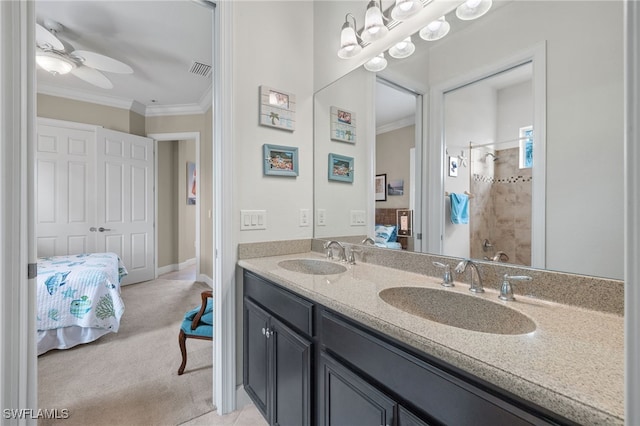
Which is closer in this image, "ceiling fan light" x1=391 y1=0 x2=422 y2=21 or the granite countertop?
the granite countertop

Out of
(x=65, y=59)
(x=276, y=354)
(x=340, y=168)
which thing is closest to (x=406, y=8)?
(x=340, y=168)

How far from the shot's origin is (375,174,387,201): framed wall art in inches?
64.2

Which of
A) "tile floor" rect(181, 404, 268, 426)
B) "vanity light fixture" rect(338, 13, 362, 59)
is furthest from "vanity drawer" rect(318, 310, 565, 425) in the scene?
"vanity light fixture" rect(338, 13, 362, 59)

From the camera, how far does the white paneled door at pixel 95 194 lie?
3.55 meters

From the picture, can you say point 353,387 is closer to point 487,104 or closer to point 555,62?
point 487,104

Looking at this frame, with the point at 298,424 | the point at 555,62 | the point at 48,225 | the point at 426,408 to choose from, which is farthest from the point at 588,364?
the point at 48,225

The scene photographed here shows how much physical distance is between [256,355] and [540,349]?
4.36ft

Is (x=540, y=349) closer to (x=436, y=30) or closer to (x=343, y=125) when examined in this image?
(x=436, y=30)

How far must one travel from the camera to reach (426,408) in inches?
26.9

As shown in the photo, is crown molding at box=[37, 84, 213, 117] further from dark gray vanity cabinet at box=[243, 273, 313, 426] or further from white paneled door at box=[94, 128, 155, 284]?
dark gray vanity cabinet at box=[243, 273, 313, 426]

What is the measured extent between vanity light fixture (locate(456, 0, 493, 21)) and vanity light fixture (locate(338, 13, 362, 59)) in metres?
0.64

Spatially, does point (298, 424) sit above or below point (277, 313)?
below

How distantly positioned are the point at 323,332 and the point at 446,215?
0.77 metres

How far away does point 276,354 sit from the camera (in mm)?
1337
